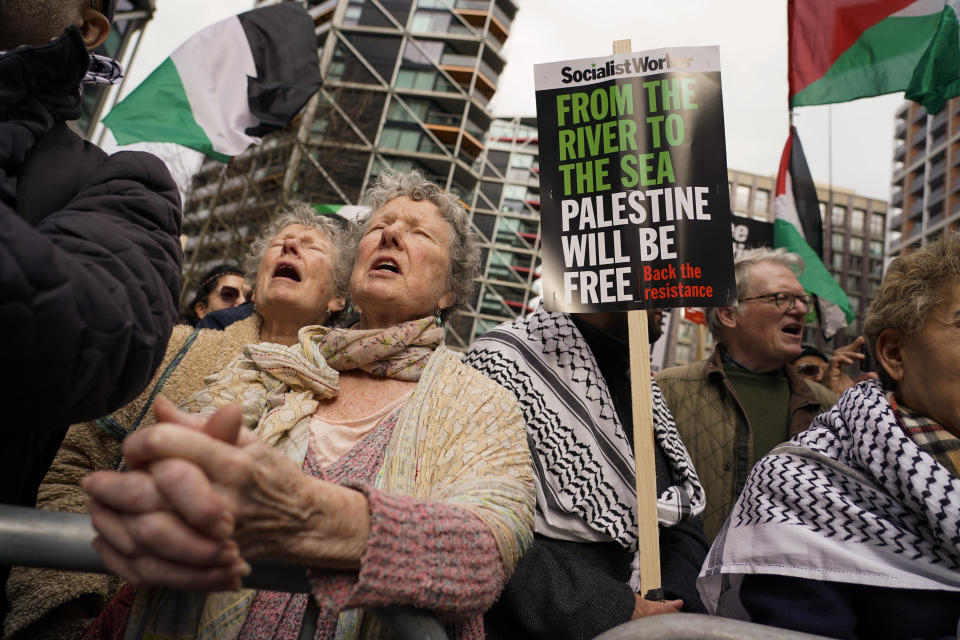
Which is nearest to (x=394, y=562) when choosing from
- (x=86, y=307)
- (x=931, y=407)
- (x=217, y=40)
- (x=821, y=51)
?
(x=86, y=307)

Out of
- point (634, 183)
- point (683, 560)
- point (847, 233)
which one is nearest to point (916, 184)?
point (847, 233)

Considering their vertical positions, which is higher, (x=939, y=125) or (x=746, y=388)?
(x=939, y=125)

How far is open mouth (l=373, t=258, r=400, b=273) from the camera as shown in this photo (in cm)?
217

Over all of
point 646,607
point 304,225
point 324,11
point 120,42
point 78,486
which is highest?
point 324,11

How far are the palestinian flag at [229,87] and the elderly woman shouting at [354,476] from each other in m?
3.29

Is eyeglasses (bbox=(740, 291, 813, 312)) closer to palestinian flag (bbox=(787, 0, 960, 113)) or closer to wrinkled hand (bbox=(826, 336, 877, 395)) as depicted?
wrinkled hand (bbox=(826, 336, 877, 395))

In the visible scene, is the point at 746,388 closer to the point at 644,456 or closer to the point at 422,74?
the point at 644,456

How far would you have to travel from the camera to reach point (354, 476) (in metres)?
1.56

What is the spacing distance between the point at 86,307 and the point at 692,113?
203 centimetres

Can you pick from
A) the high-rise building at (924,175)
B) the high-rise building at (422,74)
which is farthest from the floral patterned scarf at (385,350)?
the high-rise building at (924,175)

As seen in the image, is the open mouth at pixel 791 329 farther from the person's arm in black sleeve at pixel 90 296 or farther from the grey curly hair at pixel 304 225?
the person's arm in black sleeve at pixel 90 296

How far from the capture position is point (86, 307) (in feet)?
2.78

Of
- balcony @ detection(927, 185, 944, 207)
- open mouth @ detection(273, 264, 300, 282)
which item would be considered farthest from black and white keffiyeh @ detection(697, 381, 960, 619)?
balcony @ detection(927, 185, 944, 207)

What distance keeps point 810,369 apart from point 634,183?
2934 mm
